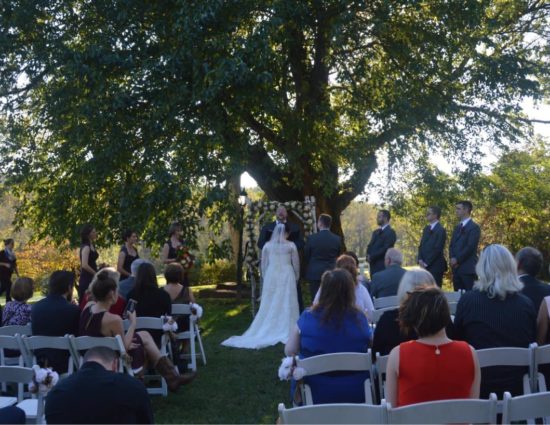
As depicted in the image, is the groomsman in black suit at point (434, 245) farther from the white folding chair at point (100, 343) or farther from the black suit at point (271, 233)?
the white folding chair at point (100, 343)

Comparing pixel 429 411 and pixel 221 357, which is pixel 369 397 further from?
pixel 221 357

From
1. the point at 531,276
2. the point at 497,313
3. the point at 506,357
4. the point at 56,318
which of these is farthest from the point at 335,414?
the point at 56,318

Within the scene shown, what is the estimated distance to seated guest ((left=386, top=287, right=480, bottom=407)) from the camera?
12.3 feet

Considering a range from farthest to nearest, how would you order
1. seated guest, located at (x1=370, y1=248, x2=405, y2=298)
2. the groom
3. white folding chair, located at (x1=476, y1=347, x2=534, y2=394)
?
1. the groom
2. seated guest, located at (x1=370, y1=248, x2=405, y2=298)
3. white folding chair, located at (x1=476, y1=347, x2=534, y2=394)

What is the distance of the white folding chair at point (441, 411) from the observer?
10.6 feet

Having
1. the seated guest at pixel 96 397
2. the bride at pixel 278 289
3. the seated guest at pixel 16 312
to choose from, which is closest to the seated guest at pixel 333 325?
the seated guest at pixel 96 397

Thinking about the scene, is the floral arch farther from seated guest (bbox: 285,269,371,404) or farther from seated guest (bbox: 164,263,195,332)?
seated guest (bbox: 285,269,371,404)

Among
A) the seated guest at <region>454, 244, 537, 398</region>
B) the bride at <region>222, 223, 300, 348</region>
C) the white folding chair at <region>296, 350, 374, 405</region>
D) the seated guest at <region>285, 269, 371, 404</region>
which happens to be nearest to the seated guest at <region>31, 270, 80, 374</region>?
the seated guest at <region>285, 269, 371, 404</region>

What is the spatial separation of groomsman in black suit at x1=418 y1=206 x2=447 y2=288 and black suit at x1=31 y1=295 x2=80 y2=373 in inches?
232

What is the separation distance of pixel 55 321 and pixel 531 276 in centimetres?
401

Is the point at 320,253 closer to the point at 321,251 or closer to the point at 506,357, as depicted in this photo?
the point at 321,251

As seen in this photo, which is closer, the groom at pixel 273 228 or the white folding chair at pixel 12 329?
the white folding chair at pixel 12 329

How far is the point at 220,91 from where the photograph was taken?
11.8 metres

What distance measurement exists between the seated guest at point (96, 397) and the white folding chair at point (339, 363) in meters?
1.26
